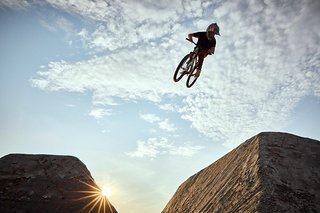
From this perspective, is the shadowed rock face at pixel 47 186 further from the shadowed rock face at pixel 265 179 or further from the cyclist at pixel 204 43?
the cyclist at pixel 204 43

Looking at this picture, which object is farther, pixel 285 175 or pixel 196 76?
pixel 196 76

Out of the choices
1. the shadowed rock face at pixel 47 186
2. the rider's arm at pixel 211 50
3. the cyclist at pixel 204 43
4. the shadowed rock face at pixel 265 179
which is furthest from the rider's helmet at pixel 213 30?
the shadowed rock face at pixel 47 186

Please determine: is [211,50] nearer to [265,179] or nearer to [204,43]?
[204,43]

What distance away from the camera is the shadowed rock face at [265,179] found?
5720 millimetres

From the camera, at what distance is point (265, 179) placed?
619 centimetres

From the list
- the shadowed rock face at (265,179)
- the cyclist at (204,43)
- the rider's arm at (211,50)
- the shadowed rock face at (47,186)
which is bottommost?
the shadowed rock face at (265,179)

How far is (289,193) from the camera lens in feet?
19.2

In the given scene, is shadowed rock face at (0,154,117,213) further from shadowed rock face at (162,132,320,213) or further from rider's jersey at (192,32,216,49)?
rider's jersey at (192,32,216,49)

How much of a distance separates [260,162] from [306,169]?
111cm

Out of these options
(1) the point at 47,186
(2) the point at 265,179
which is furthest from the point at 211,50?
(1) the point at 47,186

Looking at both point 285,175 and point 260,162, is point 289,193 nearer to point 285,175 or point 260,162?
point 285,175

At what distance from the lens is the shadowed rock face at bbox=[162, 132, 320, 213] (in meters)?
5.72

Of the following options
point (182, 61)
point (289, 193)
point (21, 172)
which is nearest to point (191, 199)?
point (289, 193)

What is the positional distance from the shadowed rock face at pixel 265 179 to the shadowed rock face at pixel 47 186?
3017 millimetres
